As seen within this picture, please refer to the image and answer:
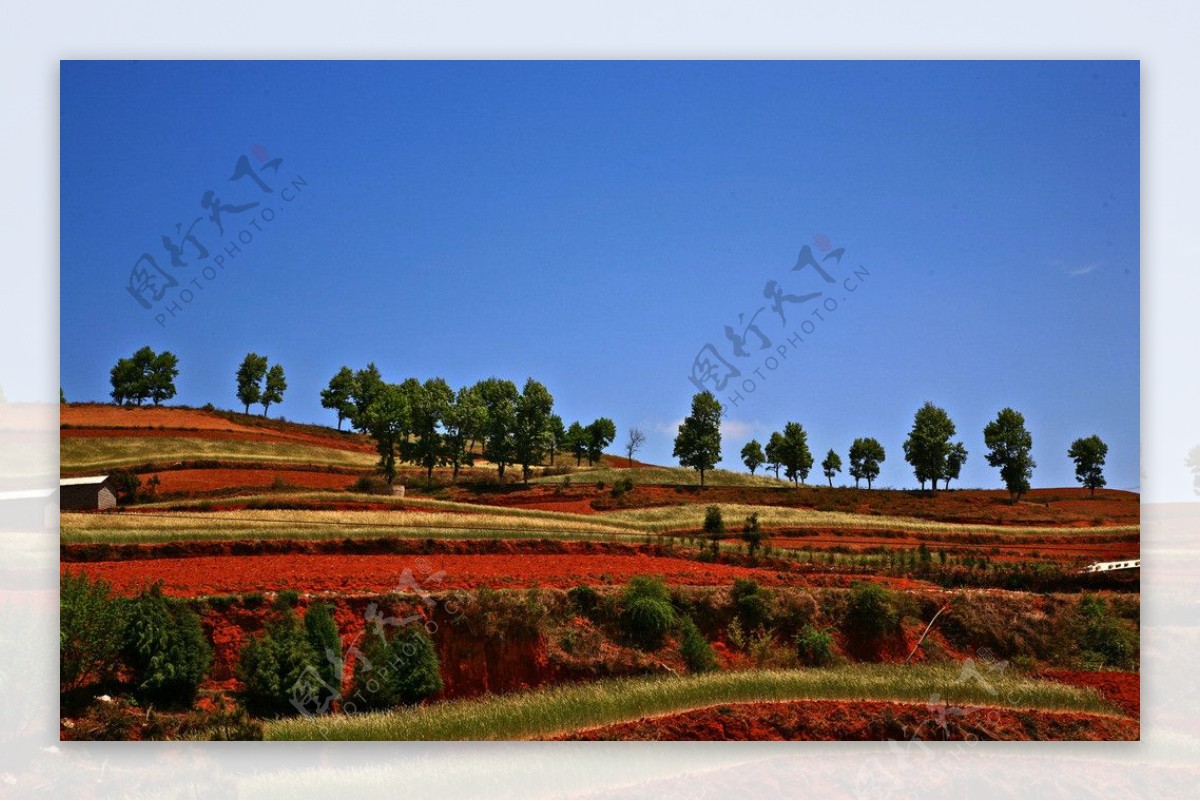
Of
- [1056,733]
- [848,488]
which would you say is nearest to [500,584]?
[848,488]

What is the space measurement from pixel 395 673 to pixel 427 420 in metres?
2.91

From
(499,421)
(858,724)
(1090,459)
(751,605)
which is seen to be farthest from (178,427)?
(1090,459)

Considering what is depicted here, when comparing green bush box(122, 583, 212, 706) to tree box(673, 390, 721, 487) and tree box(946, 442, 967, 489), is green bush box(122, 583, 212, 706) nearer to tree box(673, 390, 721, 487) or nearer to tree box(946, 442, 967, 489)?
tree box(673, 390, 721, 487)

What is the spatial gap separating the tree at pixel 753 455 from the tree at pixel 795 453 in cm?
24

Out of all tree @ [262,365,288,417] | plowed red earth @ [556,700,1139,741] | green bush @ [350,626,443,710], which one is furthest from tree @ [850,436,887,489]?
tree @ [262,365,288,417]

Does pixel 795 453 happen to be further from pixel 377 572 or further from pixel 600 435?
pixel 377 572

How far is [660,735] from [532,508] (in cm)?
308

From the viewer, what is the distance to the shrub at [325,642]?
10.5m

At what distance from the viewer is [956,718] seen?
1033cm

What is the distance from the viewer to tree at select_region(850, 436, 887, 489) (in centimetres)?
1151

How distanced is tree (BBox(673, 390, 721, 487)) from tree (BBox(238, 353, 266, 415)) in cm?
472

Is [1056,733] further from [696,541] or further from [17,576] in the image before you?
[17,576]

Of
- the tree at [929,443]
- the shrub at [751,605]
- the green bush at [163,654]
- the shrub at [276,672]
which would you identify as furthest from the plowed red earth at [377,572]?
the tree at [929,443]

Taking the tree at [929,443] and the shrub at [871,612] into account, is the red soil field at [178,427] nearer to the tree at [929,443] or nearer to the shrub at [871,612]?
the shrub at [871,612]
